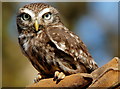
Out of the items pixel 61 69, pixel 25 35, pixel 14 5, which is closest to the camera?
pixel 61 69

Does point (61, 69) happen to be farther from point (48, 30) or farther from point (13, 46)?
point (13, 46)

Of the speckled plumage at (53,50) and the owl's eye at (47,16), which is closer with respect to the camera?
the speckled plumage at (53,50)

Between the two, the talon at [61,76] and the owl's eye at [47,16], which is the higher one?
the owl's eye at [47,16]

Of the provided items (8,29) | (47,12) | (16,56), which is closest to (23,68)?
(16,56)

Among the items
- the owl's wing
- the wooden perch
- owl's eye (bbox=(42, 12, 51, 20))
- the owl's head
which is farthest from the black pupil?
the wooden perch

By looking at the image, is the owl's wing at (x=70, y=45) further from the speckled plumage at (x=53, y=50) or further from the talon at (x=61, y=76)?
the talon at (x=61, y=76)

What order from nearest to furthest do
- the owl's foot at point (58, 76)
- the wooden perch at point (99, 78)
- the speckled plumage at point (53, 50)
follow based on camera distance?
the wooden perch at point (99, 78) < the owl's foot at point (58, 76) < the speckled plumage at point (53, 50)

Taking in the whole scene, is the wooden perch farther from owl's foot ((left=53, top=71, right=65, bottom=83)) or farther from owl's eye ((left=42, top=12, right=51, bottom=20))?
owl's eye ((left=42, top=12, right=51, bottom=20))

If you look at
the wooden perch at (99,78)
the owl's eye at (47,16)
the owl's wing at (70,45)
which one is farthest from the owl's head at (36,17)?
the wooden perch at (99,78)
